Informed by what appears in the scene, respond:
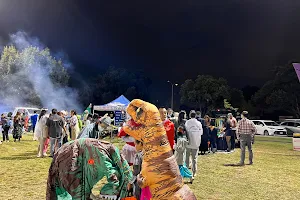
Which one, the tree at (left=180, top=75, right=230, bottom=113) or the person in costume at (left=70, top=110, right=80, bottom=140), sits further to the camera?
the tree at (left=180, top=75, right=230, bottom=113)

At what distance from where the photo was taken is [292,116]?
4447cm

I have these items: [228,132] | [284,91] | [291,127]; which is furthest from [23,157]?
[284,91]

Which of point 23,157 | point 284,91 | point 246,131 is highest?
point 284,91

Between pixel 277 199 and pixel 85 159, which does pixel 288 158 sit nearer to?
pixel 277 199

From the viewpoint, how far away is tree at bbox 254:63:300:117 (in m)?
39.3

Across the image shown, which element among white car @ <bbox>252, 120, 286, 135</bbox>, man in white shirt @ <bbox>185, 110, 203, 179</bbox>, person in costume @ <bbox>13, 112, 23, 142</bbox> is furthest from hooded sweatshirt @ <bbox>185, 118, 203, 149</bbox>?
white car @ <bbox>252, 120, 286, 135</bbox>

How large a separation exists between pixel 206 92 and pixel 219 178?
129 feet

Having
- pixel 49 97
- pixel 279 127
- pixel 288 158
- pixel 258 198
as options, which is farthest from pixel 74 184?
pixel 49 97

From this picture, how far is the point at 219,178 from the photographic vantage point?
29.6 feet

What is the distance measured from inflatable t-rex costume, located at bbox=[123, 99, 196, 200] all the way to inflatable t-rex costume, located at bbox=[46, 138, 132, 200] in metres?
0.41

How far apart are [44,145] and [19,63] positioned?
34.8m

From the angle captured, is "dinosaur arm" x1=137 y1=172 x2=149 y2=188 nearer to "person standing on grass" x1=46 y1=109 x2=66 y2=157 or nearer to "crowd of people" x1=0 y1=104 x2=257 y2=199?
"crowd of people" x1=0 y1=104 x2=257 y2=199

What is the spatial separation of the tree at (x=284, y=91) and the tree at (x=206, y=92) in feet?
22.5

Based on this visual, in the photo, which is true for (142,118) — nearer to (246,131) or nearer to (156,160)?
(156,160)
